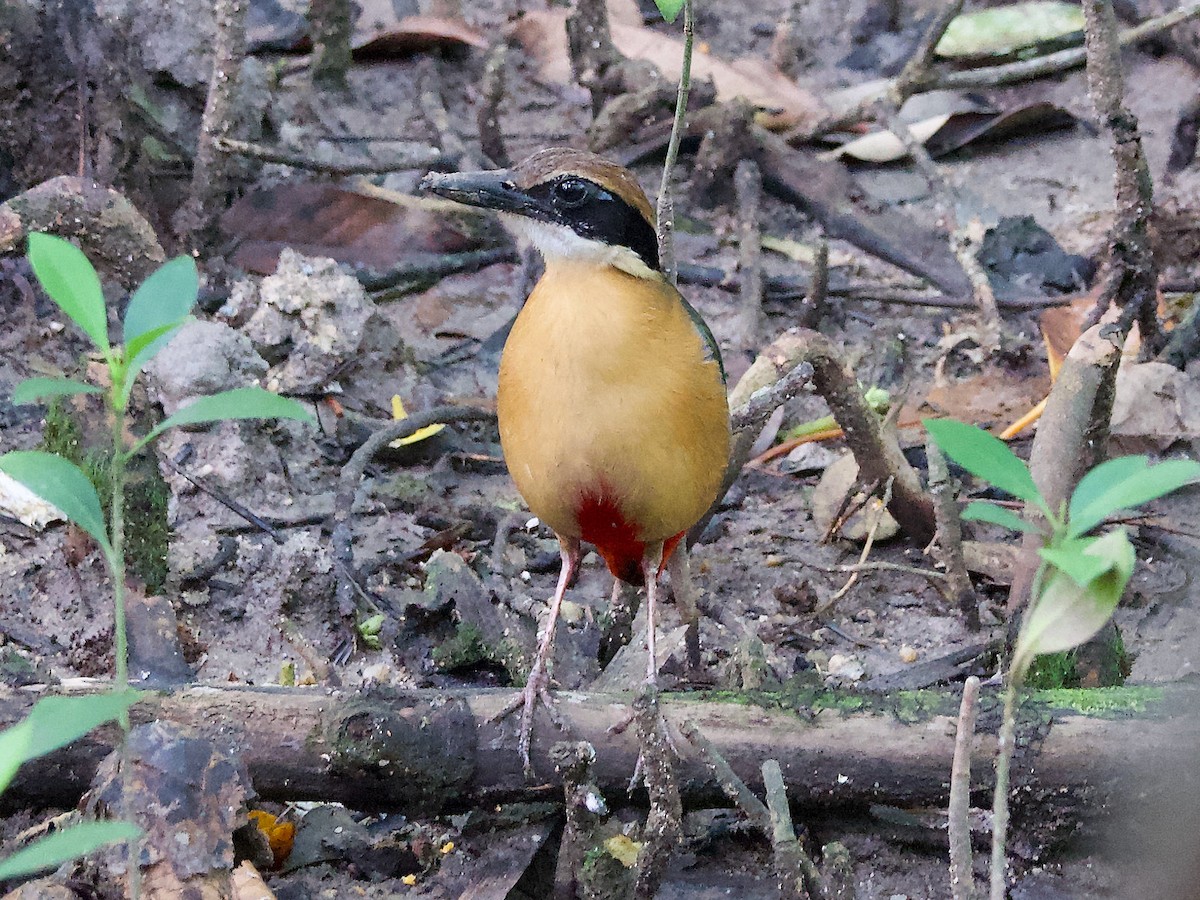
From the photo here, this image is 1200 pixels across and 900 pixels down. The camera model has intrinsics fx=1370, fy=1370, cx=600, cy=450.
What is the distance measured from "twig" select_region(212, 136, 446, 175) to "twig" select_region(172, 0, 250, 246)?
7cm

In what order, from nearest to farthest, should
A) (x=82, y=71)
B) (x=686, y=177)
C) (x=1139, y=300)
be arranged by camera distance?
(x=1139, y=300) → (x=82, y=71) → (x=686, y=177)

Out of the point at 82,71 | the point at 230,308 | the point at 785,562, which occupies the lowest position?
the point at 785,562

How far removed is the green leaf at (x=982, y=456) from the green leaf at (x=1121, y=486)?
0.05 m

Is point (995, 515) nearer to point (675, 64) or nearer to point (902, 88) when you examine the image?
point (902, 88)

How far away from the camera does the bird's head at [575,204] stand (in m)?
3.15

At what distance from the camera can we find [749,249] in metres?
6.27

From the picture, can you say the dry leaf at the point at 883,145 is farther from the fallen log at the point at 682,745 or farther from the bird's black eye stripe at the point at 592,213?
the fallen log at the point at 682,745

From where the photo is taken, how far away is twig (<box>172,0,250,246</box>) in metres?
5.29

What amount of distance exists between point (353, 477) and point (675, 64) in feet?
12.5

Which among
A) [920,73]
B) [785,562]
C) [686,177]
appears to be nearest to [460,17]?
[686,177]

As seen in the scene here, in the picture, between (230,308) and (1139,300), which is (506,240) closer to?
(230,308)

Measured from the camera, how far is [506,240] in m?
6.42

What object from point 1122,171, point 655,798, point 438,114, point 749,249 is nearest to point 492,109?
point 438,114

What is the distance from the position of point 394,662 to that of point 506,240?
2851 millimetres
